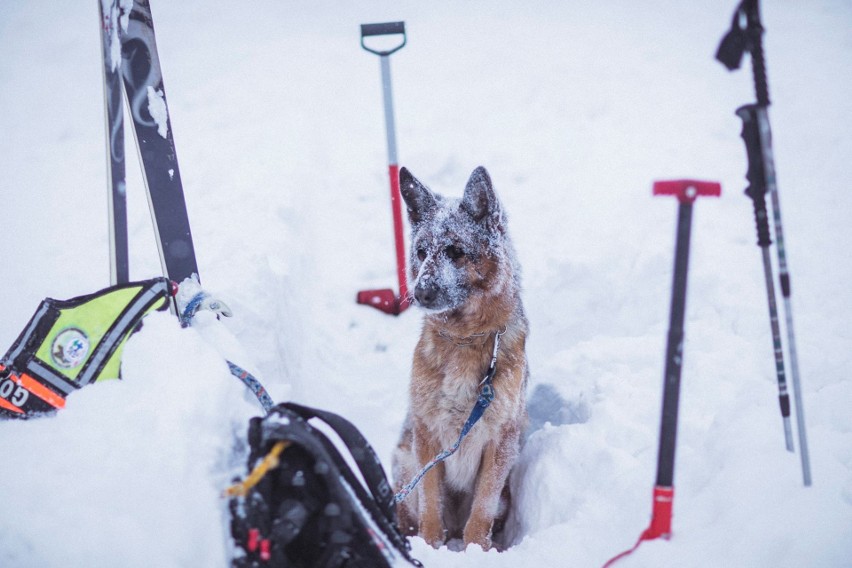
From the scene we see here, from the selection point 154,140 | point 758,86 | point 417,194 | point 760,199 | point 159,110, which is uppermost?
point 159,110

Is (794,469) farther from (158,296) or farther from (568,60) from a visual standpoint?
(568,60)

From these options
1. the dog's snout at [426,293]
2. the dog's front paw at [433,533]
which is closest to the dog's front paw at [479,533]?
the dog's front paw at [433,533]

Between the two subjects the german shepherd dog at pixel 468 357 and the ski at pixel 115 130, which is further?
the german shepherd dog at pixel 468 357

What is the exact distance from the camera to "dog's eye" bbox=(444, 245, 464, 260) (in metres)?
2.33

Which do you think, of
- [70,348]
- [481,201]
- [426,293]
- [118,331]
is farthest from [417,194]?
[70,348]

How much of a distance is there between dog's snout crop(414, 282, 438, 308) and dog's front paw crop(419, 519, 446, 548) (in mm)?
1048

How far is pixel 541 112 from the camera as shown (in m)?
6.13

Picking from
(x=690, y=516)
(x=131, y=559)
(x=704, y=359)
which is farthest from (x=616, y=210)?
(x=131, y=559)

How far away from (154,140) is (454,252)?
1.40 m

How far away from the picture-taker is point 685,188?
1212 millimetres

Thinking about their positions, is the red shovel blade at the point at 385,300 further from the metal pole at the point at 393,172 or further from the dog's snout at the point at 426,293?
the dog's snout at the point at 426,293

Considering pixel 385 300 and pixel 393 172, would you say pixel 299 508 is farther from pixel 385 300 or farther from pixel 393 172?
pixel 393 172

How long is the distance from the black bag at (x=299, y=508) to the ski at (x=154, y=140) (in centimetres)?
122

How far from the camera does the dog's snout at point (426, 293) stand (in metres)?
2.18
